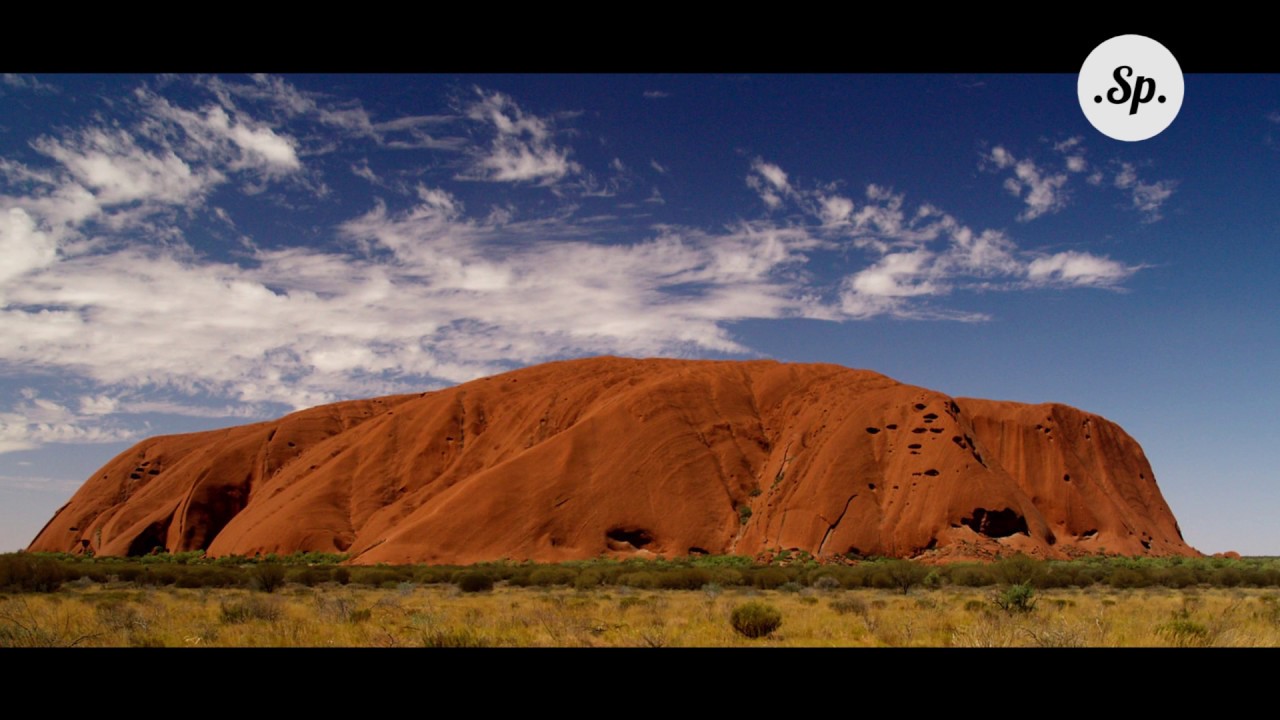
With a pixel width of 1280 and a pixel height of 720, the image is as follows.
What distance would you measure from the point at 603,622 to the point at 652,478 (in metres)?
46.0

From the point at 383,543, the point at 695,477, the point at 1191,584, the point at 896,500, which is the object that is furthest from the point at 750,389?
the point at 1191,584

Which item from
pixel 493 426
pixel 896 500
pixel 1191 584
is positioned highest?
pixel 493 426

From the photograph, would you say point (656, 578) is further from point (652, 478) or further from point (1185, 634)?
point (652, 478)

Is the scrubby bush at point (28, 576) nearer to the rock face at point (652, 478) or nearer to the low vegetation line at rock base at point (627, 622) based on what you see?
the low vegetation line at rock base at point (627, 622)

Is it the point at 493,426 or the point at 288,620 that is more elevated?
the point at 493,426

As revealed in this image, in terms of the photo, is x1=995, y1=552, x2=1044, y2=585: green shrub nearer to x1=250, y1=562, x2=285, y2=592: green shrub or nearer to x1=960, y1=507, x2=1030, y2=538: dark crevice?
x1=960, y1=507, x2=1030, y2=538: dark crevice

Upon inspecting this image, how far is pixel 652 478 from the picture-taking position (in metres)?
61.8

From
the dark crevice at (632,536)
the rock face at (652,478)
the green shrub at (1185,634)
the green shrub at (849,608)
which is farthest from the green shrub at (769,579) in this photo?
the dark crevice at (632,536)

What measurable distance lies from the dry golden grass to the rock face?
3325 centimetres
